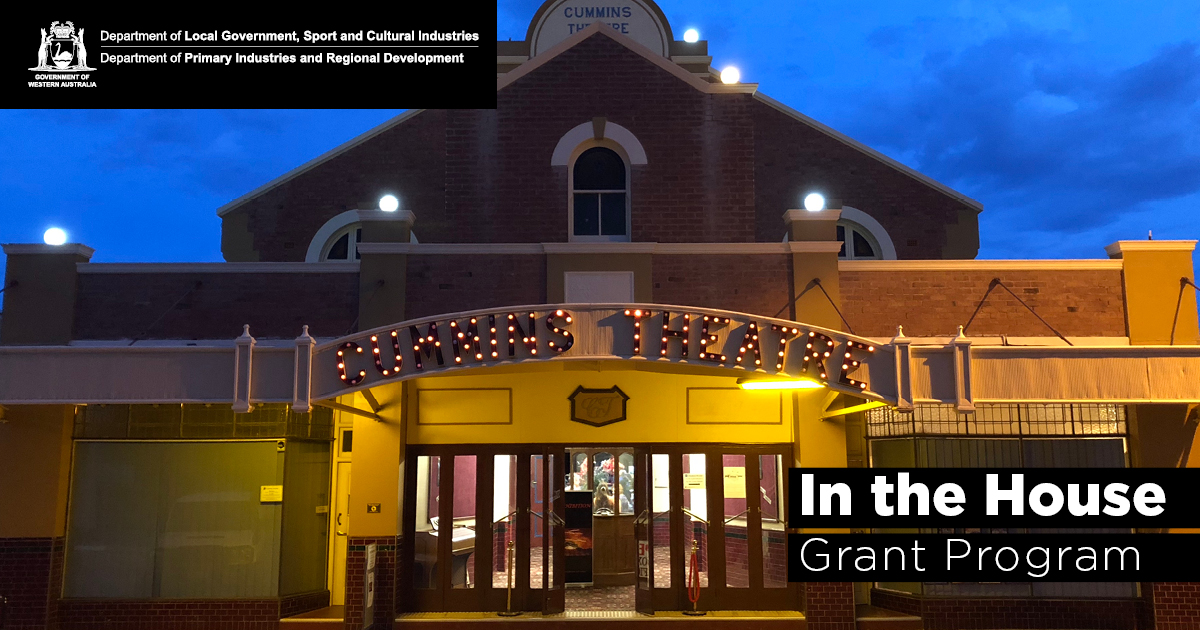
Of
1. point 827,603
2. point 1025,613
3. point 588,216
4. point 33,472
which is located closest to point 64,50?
point 33,472

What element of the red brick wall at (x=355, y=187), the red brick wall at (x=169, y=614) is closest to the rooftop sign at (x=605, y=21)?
the red brick wall at (x=355, y=187)

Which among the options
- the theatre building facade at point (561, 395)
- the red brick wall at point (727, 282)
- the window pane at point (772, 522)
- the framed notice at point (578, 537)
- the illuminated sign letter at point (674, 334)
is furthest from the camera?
the framed notice at point (578, 537)

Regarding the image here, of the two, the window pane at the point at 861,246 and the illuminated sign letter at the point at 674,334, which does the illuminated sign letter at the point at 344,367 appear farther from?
the window pane at the point at 861,246

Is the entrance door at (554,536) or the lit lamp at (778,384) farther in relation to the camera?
the entrance door at (554,536)

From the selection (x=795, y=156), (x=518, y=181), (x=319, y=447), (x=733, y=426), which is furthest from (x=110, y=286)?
(x=795, y=156)

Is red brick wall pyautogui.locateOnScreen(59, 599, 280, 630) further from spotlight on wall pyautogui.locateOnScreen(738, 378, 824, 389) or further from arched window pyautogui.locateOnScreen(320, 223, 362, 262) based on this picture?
arched window pyautogui.locateOnScreen(320, 223, 362, 262)

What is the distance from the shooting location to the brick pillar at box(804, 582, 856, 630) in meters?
11.6

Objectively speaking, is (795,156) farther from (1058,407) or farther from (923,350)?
(923,350)

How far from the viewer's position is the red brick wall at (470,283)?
11.8 meters

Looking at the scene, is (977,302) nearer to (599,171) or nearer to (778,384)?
(778,384)

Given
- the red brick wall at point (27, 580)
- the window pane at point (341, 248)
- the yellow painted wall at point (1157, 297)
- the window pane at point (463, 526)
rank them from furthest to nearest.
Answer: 1. the window pane at point (341, 248)
2. the window pane at point (463, 526)
3. the yellow painted wall at point (1157, 297)
4. the red brick wall at point (27, 580)

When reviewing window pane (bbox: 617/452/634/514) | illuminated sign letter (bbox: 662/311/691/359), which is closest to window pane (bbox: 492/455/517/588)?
window pane (bbox: 617/452/634/514)

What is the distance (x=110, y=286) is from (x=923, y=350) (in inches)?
427

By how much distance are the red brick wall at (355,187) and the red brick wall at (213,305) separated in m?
5.12
